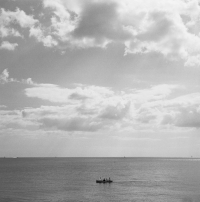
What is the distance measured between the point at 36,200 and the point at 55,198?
7.20m

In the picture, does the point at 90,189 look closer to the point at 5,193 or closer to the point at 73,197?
the point at 73,197

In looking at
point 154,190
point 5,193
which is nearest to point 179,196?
point 154,190

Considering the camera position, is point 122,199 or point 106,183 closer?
point 122,199

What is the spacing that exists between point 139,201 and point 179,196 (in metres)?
18.6

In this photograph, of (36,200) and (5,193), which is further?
(5,193)

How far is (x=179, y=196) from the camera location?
10069cm

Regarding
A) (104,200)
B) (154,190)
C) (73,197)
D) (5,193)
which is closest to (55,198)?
(73,197)

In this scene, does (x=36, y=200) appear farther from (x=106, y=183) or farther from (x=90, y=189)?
(x=106, y=183)

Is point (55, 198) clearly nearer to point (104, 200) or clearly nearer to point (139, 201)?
point (104, 200)

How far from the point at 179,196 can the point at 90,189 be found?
38871mm

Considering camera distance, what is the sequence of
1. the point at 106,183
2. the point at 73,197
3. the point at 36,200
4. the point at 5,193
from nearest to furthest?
1. the point at 36,200
2. the point at 73,197
3. the point at 5,193
4. the point at 106,183

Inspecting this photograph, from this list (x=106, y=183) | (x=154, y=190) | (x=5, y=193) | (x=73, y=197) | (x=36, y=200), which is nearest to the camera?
(x=36, y=200)

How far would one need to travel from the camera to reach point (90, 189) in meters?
118

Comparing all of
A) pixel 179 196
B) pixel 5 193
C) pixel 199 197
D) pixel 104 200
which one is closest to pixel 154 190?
pixel 179 196
